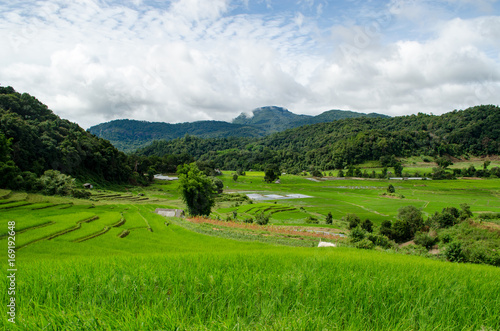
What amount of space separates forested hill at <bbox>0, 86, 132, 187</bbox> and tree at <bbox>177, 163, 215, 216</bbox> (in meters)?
26.0

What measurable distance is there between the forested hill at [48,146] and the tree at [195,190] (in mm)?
26018

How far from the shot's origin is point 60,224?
21266 mm

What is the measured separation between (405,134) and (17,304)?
22821cm

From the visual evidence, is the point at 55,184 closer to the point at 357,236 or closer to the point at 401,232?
the point at 357,236

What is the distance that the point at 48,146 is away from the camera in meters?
75.8

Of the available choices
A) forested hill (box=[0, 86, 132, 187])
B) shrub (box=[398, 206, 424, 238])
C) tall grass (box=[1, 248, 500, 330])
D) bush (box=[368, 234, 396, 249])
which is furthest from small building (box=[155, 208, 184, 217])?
tall grass (box=[1, 248, 500, 330])

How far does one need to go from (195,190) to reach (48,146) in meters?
57.7

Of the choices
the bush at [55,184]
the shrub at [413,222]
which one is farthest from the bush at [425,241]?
the bush at [55,184]

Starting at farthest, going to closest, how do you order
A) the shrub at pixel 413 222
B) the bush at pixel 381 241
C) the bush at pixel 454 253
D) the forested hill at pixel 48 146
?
1. the forested hill at pixel 48 146
2. the shrub at pixel 413 222
3. the bush at pixel 381 241
4. the bush at pixel 454 253

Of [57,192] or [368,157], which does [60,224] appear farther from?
[368,157]

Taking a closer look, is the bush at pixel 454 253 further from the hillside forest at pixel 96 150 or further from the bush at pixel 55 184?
the bush at pixel 55 184

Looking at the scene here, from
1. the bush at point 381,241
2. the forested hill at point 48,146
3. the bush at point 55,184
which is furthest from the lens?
the forested hill at point 48,146

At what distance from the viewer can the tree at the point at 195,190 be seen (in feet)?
150

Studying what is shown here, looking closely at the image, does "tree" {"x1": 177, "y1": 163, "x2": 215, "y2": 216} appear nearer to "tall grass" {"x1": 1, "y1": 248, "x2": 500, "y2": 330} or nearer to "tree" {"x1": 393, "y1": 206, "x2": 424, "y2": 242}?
"tree" {"x1": 393, "y1": 206, "x2": 424, "y2": 242}
